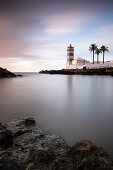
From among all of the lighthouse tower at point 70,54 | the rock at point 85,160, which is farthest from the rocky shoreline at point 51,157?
the lighthouse tower at point 70,54

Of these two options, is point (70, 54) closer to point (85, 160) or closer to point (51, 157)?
point (51, 157)

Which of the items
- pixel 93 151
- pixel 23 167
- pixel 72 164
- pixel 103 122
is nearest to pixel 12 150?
pixel 23 167

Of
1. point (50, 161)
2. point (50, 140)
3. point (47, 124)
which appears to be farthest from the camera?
point (47, 124)

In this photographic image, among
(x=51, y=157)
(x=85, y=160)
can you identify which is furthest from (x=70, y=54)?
(x=85, y=160)

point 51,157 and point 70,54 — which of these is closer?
point 51,157

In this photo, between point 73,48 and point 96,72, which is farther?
point 73,48

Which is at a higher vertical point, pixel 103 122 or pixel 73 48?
pixel 73 48

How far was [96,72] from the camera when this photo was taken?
4147cm

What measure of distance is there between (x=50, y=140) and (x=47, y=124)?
1437 millimetres

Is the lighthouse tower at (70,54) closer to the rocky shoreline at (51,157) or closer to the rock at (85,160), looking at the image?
the rocky shoreline at (51,157)

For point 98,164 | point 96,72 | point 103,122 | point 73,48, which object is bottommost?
point 103,122

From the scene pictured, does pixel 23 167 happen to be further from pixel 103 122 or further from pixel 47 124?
pixel 103 122

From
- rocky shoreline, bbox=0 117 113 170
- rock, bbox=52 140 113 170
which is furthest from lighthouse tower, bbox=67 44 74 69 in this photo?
rock, bbox=52 140 113 170

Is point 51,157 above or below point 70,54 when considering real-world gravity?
below
